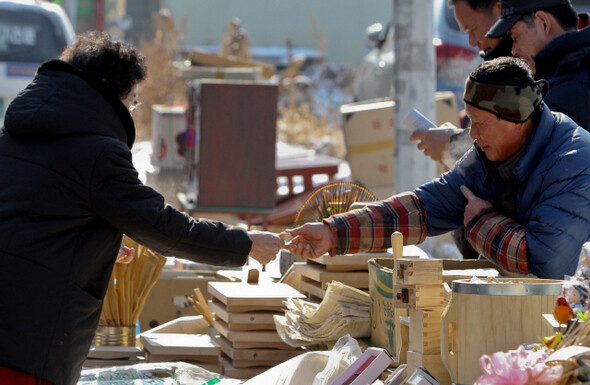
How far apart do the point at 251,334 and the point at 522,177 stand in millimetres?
1181

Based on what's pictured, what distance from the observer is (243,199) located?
294 inches

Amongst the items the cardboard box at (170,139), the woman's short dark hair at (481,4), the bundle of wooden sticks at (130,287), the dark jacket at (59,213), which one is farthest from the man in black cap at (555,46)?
the cardboard box at (170,139)

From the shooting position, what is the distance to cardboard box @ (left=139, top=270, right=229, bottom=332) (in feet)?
14.6

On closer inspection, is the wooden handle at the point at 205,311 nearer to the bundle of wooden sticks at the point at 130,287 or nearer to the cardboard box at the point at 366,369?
the bundle of wooden sticks at the point at 130,287

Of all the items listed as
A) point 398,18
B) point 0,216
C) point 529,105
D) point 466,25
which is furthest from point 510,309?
point 398,18

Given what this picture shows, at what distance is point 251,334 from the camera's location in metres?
3.48

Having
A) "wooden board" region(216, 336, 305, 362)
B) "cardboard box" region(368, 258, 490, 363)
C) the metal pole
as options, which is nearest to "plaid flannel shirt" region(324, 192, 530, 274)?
"cardboard box" region(368, 258, 490, 363)

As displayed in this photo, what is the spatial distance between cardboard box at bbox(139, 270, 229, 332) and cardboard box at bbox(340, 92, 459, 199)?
2.94m

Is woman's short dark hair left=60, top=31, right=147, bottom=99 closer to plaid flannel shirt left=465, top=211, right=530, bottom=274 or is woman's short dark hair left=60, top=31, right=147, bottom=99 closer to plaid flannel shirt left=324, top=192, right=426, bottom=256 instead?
plaid flannel shirt left=324, top=192, right=426, bottom=256

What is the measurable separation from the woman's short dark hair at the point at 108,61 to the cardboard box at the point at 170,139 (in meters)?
5.70

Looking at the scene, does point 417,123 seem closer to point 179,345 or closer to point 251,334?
point 251,334

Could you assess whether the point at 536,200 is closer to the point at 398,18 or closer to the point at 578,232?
the point at 578,232

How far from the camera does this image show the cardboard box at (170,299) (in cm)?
445

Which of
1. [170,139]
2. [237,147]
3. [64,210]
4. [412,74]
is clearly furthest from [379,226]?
[170,139]
